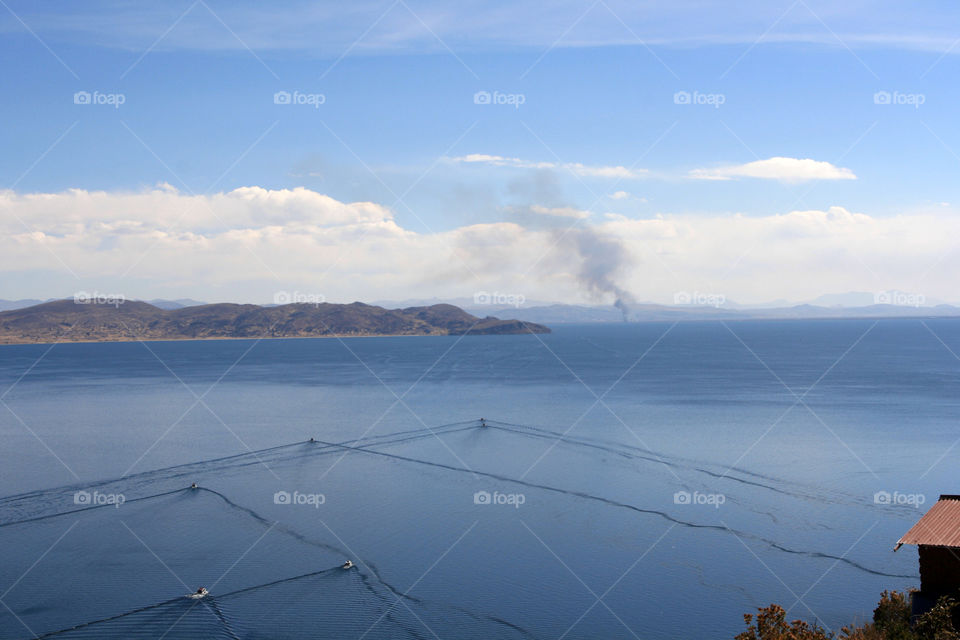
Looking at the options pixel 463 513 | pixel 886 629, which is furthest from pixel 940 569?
pixel 463 513

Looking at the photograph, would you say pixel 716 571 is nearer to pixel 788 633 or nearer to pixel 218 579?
pixel 788 633

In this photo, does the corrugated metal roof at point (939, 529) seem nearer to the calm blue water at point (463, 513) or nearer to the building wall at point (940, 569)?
the building wall at point (940, 569)

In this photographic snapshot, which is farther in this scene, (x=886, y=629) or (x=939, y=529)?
(x=886, y=629)

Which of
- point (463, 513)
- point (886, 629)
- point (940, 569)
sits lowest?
point (886, 629)

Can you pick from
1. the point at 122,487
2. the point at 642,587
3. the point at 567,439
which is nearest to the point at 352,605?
the point at 642,587

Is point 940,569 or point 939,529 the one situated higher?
point 939,529

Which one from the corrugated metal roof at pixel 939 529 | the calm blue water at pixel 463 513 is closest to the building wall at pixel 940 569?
the corrugated metal roof at pixel 939 529

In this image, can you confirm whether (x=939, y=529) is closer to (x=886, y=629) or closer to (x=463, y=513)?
(x=886, y=629)
